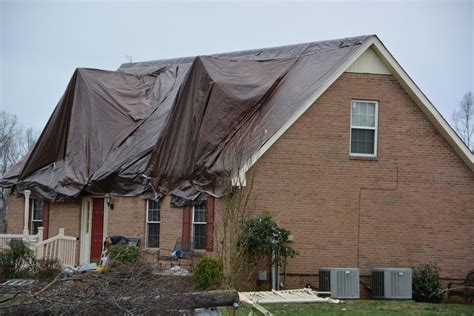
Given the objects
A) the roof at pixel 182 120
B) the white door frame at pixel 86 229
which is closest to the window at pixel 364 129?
the roof at pixel 182 120

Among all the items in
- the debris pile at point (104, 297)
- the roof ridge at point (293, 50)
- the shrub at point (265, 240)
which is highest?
the roof ridge at point (293, 50)

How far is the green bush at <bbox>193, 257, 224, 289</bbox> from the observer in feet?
58.2

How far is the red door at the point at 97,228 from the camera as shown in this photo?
27047mm

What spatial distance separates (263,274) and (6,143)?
44763mm

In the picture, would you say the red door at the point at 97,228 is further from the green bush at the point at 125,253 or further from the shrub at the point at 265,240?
the shrub at the point at 265,240

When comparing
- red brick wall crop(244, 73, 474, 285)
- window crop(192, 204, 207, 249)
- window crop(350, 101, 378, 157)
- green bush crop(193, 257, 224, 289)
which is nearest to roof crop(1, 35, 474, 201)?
red brick wall crop(244, 73, 474, 285)

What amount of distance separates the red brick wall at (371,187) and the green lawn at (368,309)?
7.70 ft

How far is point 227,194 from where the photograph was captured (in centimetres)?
1786

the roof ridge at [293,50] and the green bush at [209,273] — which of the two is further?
the roof ridge at [293,50]

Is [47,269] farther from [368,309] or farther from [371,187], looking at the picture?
[371,187]

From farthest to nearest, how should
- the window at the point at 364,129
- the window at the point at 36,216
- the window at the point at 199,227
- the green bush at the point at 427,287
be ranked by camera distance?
the window at the point at 36,216 → the window at the point at 199,227 → the window at the point at 364,129 → the green bush at the point at 427,287

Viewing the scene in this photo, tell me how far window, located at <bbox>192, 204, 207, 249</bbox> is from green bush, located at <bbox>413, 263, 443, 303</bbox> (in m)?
5.82

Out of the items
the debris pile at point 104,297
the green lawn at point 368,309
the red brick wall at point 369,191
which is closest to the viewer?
the debris pile at point 104,297

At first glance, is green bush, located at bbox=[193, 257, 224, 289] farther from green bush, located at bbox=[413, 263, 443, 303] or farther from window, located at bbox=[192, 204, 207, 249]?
green bush, located at bbox=[413, 263, 443, 303]
